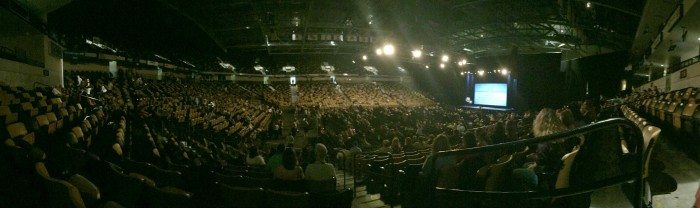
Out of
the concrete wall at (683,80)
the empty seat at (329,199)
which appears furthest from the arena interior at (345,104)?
the concrete wall at (683,80)

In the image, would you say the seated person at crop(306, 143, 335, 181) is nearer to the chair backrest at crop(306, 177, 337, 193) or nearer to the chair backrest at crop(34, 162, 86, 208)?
the chair backrest at crop(306, 177, 337, 193)

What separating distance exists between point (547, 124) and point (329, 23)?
16.0 metres

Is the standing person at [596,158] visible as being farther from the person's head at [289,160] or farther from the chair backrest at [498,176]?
the person's head at [289,160]

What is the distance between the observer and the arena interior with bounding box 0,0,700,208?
2773 millimetres

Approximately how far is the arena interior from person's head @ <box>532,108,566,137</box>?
26 millimetres

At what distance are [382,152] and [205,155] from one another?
3.97 meters

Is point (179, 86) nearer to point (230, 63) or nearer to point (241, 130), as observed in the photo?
point (230, 63)

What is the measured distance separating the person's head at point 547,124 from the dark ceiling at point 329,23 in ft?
13.1

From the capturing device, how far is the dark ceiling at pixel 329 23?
14.5m

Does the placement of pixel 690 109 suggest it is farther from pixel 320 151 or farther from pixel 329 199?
pixel 329 199

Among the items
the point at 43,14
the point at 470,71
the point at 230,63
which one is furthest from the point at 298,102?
the point at 43,14

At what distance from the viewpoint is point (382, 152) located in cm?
816

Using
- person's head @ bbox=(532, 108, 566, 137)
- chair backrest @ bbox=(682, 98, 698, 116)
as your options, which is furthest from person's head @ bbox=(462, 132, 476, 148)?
chair backrest @ bbox=(682, 98, 698, 116)

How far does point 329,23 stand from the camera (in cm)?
1914
